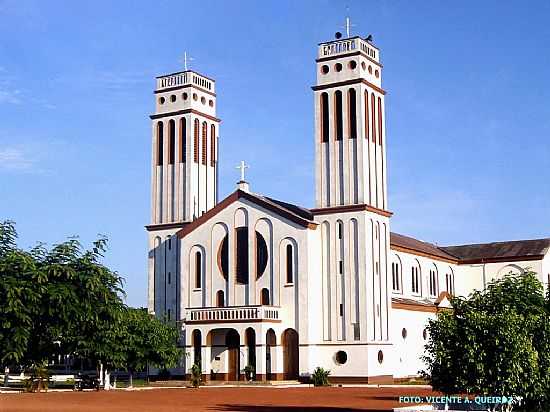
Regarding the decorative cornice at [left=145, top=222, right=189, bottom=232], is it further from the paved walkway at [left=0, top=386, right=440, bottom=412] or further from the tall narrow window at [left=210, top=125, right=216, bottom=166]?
the paved walkway at [left=0, top=386, right=440, bottom=412]

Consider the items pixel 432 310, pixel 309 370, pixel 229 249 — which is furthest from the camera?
pixel 432 310

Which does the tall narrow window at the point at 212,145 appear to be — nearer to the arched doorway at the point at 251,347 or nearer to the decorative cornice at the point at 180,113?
the decorative cornice at the point at 180,113

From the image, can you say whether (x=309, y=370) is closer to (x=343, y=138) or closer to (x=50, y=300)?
(x=343, y=138)

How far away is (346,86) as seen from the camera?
60906mm

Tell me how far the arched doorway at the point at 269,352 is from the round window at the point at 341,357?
165 inches

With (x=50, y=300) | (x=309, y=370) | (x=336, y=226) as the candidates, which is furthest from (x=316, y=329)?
(x=50, y=300)

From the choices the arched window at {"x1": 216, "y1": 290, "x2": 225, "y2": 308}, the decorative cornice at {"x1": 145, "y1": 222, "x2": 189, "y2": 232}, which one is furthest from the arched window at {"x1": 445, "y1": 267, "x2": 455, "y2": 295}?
the decorative cornice at {"x1": 145, "y1": 222, "x2": 189, "y2": 232}

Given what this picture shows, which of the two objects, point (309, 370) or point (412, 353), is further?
point (412, 353)

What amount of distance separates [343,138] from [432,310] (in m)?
17.1

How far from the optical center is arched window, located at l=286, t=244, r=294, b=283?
6028cm

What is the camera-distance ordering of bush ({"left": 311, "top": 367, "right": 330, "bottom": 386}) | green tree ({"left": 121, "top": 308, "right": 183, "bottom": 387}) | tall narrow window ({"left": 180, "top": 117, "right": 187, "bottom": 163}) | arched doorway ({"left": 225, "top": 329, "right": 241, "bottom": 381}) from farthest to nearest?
tall narrow window ({"left": 180, "top": 117, "right": 187, "bottom": 163}), arched doorway ({"left": 225, "top": 329, "right": 241, "bottom": 381}), bush ({"left": 311, "top": 367, "right": 330, "bottom": 386}), green tree ({"left": 121, "top": 308, "right": 183, "bottom": 387})

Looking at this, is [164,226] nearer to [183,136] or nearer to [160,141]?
[160,141]

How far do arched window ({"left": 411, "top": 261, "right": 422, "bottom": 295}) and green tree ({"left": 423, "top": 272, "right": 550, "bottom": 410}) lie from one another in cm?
4191

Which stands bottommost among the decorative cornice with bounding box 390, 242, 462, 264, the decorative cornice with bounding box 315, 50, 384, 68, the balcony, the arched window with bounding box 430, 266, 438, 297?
the balcony
